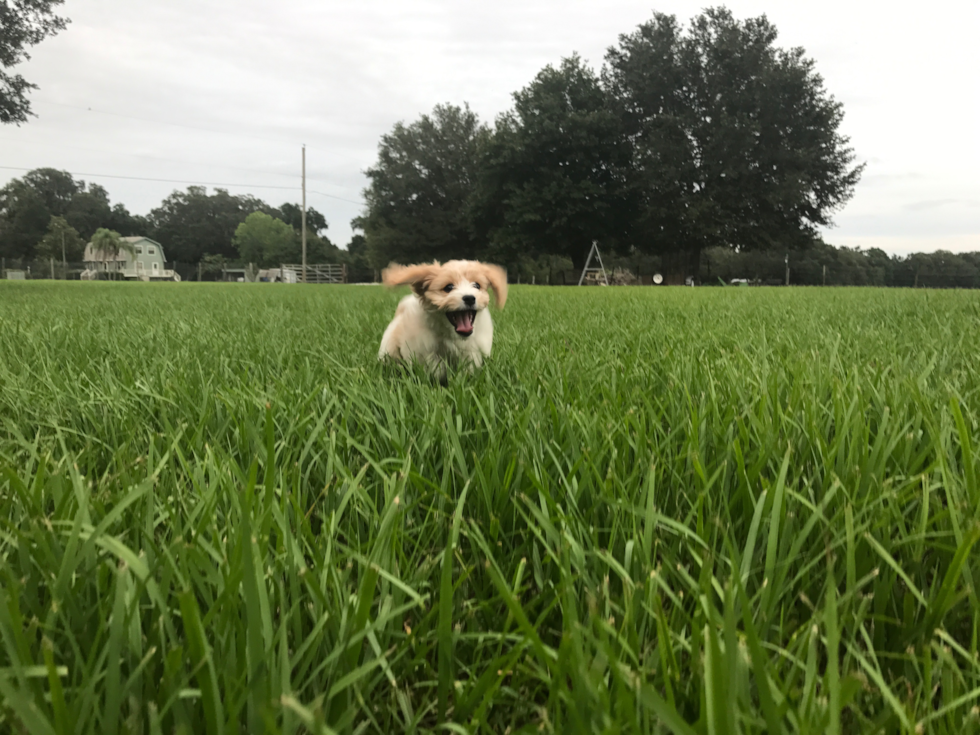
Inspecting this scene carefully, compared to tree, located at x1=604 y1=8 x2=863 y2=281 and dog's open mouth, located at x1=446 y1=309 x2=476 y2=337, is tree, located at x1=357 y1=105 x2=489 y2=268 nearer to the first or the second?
tree, located at x1=604 y1=8 x2=863 y2=281

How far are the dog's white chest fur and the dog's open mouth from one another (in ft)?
0.07

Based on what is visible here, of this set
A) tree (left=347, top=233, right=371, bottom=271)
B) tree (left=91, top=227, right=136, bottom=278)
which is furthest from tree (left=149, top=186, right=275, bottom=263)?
tree (left=347, top=233, right=371, bottom=271)

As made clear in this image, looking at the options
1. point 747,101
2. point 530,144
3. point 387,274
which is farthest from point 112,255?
point 387,274

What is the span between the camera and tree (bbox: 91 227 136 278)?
65.7 metres

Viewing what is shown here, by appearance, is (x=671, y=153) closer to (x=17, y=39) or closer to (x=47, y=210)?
(x=17, y=39)

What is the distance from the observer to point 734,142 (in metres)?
29.0

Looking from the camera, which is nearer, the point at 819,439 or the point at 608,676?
the point at 608,676

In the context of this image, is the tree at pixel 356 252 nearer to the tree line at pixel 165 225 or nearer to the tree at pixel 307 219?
the tree line at pixel 165 225

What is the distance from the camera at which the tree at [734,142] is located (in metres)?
29.3

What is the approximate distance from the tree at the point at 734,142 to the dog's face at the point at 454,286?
28.8 m

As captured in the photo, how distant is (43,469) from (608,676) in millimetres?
981

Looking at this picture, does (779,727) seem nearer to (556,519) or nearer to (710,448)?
(556,519)

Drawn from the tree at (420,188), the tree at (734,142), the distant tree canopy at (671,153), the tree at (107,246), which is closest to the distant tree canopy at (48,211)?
the tree at (107,246)

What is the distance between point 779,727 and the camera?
1.64 ft
